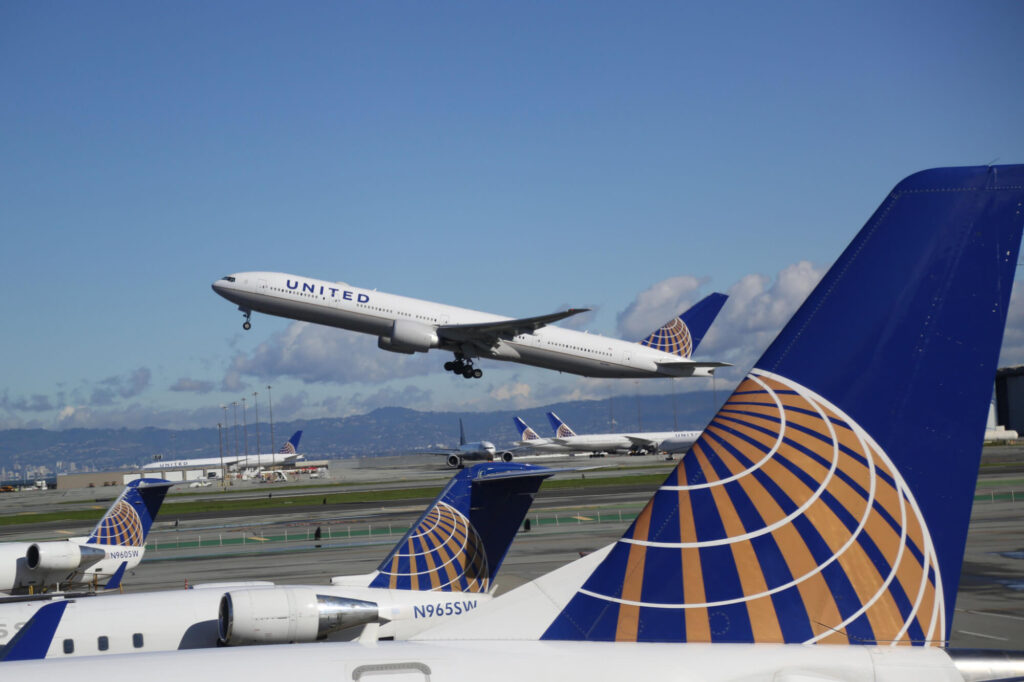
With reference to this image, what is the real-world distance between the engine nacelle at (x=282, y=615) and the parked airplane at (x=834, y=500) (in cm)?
600

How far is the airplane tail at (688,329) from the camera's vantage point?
2340 inches

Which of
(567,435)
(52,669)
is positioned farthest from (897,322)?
(567,435)

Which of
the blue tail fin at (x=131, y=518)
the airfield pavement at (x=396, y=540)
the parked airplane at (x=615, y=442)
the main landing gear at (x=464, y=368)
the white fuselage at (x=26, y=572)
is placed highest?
the main landing gear at (x=464, y=368)

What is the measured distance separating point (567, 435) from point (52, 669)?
140 m

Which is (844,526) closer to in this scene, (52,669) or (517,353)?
(52,669)

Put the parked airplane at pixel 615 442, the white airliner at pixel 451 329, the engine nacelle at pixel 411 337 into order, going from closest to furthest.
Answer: the white airliner at pixel 451 329, the engine nacelle at pixel 411 337, the parked airplane at pixel 615 442

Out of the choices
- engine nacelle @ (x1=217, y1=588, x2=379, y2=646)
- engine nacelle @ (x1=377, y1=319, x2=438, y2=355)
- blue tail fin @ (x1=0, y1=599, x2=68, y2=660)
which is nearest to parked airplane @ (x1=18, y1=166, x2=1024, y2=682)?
engine nacelle @ (x1=217, y1=588, x2=379, y2=646)

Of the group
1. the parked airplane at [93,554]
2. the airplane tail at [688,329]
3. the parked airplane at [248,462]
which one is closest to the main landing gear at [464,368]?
the airplane tail at [688,329]

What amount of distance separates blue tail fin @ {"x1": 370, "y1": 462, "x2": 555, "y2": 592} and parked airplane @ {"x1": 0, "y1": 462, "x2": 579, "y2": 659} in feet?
0.06

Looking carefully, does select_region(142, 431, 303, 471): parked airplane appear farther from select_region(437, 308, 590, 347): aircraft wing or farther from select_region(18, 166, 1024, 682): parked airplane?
select_region(18, 166, 1024, 682): parked airplane

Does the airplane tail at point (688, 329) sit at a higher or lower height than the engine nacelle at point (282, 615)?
higher

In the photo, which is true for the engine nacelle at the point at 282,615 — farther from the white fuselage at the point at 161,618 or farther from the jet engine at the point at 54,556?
the jet engine at the point at 54,556

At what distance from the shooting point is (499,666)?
6.02 meters

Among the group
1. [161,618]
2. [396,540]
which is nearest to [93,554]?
[161,618]
